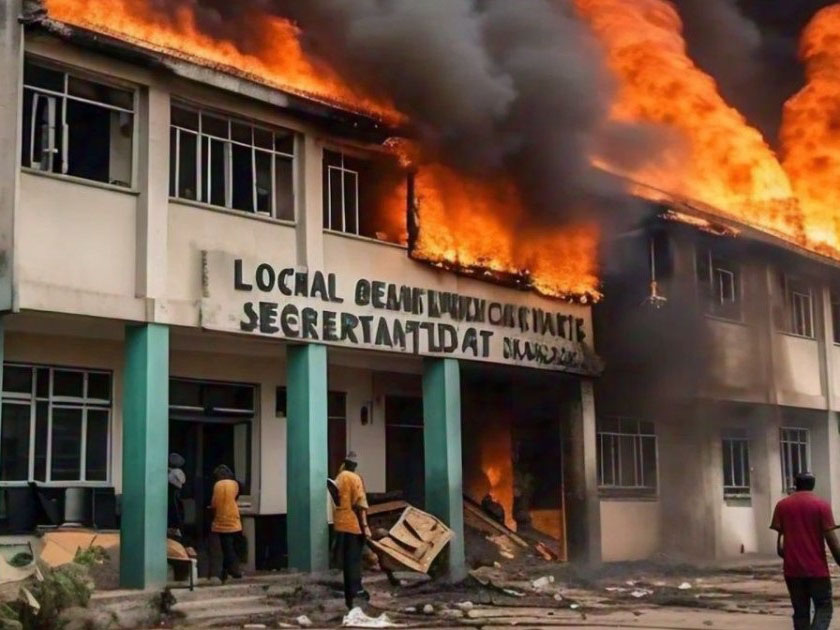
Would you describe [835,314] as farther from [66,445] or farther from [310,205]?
[66,445]

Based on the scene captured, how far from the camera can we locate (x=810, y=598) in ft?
30.6

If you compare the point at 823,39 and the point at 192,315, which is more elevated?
the point at 823,39

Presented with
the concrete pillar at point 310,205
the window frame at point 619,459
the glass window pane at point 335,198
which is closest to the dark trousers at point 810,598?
the concrete pillar at point 310,205

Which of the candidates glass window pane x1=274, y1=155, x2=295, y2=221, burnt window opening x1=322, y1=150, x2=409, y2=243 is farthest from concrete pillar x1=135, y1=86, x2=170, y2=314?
burnt window opening x1=322, y1=150, x2=409, y2=243

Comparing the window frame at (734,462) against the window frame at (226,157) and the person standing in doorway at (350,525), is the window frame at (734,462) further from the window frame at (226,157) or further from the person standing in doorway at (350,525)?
the person standing in doorway at (350,525)

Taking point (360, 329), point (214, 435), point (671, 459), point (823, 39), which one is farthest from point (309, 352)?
point (823, 39)

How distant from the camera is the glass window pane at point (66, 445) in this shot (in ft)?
46.4

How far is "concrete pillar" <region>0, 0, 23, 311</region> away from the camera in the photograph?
40.1 ft

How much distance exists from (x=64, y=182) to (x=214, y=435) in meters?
4.66

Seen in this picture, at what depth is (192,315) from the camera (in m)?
13.9

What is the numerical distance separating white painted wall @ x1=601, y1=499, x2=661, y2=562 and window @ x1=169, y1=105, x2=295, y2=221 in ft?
27.8

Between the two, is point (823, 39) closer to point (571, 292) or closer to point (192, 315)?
point (571, 292)

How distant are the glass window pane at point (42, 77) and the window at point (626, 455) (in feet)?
38.2

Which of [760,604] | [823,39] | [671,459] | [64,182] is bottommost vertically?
[760,604]
